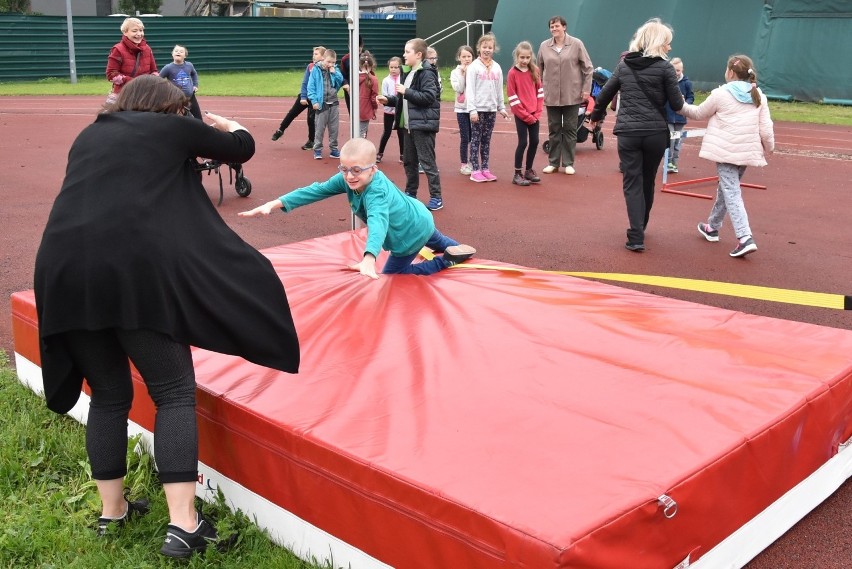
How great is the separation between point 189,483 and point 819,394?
2582 mm

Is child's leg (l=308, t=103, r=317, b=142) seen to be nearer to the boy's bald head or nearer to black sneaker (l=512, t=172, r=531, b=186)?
black sneaker (l=512, t=172, r=531, b=186)

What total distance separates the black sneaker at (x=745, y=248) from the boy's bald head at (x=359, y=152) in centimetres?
433

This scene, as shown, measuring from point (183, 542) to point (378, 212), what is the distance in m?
2.16

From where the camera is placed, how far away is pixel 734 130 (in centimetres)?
764

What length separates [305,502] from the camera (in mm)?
3221

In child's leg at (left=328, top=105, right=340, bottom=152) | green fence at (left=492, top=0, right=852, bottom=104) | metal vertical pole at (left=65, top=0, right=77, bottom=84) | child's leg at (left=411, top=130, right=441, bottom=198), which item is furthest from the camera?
metal vertical pole at (left=65, top=0, right=77, bottom=84)

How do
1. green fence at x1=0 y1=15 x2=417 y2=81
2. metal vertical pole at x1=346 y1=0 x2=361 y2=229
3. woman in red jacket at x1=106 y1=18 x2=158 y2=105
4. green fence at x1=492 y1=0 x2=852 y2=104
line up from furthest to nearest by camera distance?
1. green fence at x1=0 y1=15 x2=417 y2=81
2. green fence at x1=492 y1=0 x2=852 y2=104
3. woman in red jacket at x1=106 y1=18 x2=158 y2=105
4. metal vertical pole at x1=346 y1=0 x2=361 y2=229

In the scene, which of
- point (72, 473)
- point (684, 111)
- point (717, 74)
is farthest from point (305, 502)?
point (717, 74)

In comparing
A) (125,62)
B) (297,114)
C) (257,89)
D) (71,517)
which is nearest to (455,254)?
(71,517)

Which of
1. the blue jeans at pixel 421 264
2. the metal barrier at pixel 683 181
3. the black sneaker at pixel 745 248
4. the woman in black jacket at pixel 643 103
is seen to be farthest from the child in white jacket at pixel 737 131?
the blue jeans at pixel 421 264

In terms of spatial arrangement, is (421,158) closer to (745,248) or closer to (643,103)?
(643,103)

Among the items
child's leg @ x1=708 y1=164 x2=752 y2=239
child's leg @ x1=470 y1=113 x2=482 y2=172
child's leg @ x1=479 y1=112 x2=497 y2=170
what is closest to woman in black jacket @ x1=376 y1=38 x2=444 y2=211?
child's leg @ x1=479 y1=112 x2=497 y2=170

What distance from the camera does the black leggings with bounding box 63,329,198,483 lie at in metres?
3.12

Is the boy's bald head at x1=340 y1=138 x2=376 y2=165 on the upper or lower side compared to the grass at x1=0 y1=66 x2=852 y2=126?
upper
